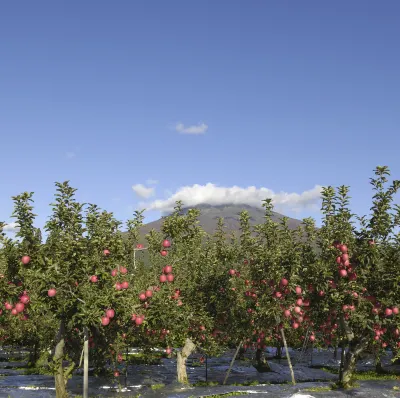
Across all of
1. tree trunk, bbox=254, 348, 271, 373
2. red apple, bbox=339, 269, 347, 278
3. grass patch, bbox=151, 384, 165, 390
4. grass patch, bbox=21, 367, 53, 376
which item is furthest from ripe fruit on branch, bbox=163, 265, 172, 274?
tree trunk, bbox=254, 348, 271, 373

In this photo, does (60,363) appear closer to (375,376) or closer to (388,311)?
(388,311)

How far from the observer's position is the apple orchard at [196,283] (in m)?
14.7

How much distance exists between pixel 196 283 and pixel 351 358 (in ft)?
24.6

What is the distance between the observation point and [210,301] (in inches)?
876

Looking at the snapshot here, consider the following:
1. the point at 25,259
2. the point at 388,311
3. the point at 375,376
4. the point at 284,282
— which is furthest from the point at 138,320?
the point at 375,376

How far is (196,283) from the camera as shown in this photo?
73.4 ft

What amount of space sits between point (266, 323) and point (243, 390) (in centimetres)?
352

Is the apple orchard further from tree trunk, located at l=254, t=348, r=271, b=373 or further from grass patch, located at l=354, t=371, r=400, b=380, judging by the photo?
tree trunk, located at l=254, t=348, r=271, b=373

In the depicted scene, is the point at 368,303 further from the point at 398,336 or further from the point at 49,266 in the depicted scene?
the point at 49,266

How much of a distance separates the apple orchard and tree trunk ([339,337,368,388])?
4 cm

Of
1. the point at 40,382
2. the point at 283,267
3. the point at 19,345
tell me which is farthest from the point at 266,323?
the point at 19,345

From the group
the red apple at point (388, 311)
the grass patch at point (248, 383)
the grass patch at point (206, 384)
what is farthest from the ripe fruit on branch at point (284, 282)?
the grass patch at point (206, 384)

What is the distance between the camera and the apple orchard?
1469 cm

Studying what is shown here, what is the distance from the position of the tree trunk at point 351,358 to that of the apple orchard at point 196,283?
0.04 metres
